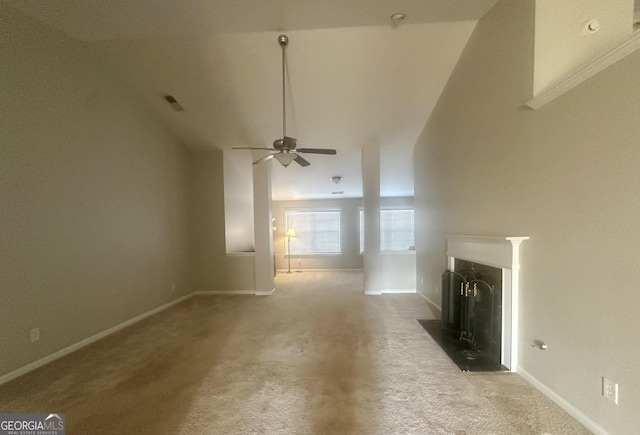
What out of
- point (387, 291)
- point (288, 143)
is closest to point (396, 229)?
point (387, 291)

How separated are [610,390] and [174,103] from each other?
5555 millimetres

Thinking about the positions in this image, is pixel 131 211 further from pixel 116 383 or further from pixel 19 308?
pixel 116 383

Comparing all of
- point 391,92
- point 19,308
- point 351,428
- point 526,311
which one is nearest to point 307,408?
point 351,428

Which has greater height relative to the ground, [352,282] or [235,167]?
[235,167]

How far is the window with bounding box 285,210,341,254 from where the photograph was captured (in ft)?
28.9

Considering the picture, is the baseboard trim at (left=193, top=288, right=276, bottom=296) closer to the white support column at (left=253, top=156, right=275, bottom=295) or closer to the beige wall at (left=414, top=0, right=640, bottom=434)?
the white support column at (left=253, top=156, right=275, bottom=295)

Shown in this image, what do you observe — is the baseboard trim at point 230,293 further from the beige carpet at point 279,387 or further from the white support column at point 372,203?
the white support column at point 372,203

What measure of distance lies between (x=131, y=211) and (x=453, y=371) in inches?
178

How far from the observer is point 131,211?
387 centimetres

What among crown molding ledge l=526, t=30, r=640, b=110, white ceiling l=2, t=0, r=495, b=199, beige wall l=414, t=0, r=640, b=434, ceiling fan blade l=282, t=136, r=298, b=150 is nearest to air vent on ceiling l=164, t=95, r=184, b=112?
white ceiling l=2, t=0, r=495, b=199

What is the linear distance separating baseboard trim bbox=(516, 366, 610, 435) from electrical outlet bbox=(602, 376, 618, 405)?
22cm

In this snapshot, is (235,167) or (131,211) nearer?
(131,211)

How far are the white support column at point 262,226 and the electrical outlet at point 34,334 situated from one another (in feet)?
10.4

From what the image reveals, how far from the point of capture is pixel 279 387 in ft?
7.07
